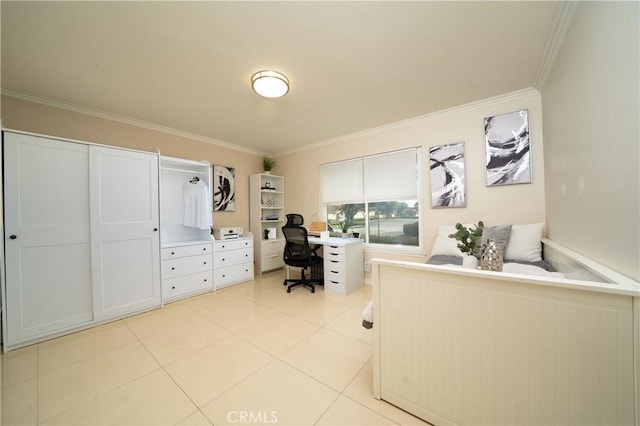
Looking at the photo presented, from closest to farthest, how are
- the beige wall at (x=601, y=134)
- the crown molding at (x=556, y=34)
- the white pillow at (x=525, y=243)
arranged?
the beige wall at (x=601, y=134) → the crown molding at (x=556, y=34) → the white pillow at (x=525, y=243)

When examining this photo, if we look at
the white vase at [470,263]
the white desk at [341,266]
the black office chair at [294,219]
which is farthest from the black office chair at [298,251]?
the white vase at [470,263]

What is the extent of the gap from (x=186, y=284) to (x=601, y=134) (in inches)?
165

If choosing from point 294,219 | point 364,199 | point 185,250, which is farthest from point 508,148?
point 185,250

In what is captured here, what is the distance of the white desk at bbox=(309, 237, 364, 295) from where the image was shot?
3.20 metres

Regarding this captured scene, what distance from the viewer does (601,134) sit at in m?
1.17

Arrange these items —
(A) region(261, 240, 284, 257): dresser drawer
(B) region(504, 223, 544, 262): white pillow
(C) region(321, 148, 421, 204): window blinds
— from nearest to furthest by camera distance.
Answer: (B) region(504, 223, 544, 262): white pillow → (C) region(321, 148, 421, 204): window blinds → (A) region(261, 240, 284, 257): dresser drawer

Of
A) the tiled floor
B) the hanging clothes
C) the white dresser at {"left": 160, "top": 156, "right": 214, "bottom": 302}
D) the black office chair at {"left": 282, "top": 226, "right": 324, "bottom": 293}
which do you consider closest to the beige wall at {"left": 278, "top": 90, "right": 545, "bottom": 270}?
the black office chair at {"left": 282, "top": 226, "right": 324, "bottom": 293}

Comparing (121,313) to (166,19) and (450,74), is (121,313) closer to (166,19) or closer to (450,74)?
(166,19)

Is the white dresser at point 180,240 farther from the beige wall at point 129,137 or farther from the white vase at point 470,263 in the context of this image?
the white vase at point 470,263

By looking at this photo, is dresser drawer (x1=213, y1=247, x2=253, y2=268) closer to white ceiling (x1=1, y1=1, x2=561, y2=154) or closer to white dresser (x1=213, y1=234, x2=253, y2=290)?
white dresser (x1=213, y1=234, x2=253, y2=290)

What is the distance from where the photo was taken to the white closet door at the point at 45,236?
199cm

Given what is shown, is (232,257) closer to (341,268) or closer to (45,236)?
(341,268)

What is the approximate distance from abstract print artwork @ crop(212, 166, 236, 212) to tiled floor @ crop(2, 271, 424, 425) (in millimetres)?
1960

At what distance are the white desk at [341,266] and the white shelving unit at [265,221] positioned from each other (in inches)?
50.3
